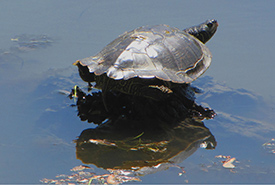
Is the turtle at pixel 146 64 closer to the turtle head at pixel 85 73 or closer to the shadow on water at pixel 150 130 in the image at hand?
the turtle head at pixel 85 73

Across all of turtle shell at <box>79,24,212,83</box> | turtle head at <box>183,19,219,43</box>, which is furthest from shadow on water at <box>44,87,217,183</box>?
turtle head at <box>183,19,219,43</box>

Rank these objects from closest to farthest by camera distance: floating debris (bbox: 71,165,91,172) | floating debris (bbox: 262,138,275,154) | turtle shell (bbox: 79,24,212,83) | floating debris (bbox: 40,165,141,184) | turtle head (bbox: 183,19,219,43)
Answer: floating debris (bbox: 40,165,141,184) < floating debris (bbox: 71,165,91,172) < floating debris (bbox: 262,138,275,154) < turtle shell (bbox: 79,24,212,83) < turtle head (bbox: 183,19,219,43)

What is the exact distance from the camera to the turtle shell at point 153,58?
3.53 meters

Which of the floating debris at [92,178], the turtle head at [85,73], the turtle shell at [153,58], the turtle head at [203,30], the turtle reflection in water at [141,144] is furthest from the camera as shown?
the turtle head at [203,30]

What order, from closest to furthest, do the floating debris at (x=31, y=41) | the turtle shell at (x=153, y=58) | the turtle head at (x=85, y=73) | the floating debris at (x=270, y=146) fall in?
the floating debris at (x=270, y=146) → the turtle shell at (x=153, y=58) → the turtle head at (x=85, y=73) → the floating debris at (x=31, y=41)

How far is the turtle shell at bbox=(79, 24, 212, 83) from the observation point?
11.6ft

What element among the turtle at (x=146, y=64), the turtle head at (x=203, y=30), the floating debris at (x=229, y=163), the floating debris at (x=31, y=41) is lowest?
the floating debris at (x=229, y=163)

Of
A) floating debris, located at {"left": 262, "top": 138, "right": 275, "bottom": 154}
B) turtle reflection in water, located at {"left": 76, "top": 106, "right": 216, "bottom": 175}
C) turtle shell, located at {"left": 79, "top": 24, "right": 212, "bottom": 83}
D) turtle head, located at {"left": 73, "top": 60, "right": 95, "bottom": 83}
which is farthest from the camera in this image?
turtle head, located at {"left": 73, "top": 60, "right": 95, "bottom": 83}

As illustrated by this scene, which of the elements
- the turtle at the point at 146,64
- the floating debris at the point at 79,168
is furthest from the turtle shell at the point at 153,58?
the floating debris at the point at 79,168

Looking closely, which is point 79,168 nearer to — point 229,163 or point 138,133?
point 138,133

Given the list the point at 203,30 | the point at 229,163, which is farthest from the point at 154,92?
the point at 203,30

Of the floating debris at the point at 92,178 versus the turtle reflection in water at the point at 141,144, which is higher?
the turtle reflection in water at the point at 141,144

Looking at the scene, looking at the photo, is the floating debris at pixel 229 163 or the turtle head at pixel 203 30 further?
the turtle head at pixel 203 30

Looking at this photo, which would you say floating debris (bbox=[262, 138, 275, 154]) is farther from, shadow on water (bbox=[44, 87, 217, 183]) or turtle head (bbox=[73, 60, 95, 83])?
turtle head (bbox=[73, 60, 95, 83])
